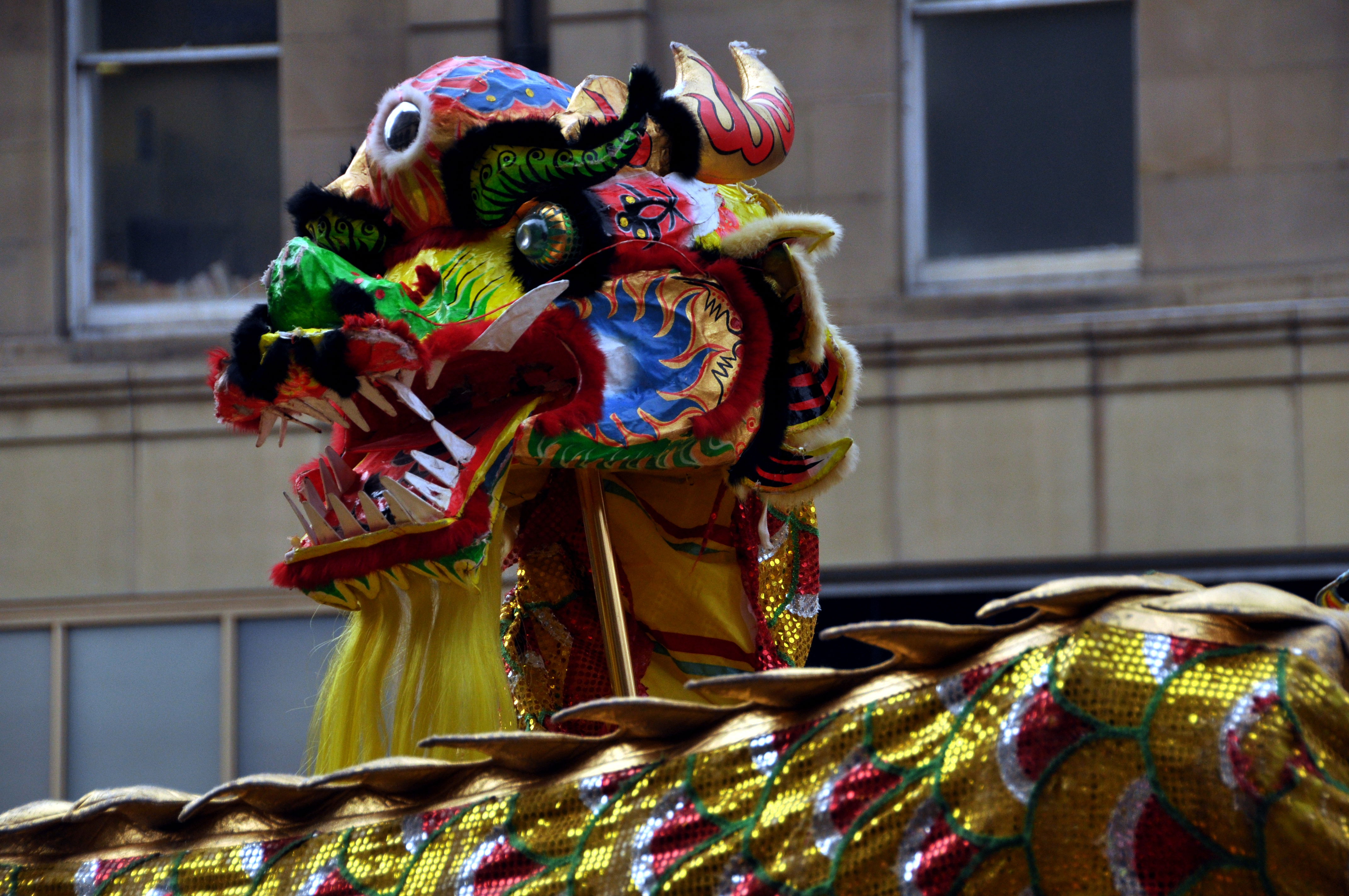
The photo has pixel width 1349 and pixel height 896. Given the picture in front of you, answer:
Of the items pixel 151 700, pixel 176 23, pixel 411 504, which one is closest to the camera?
pixel 411 504

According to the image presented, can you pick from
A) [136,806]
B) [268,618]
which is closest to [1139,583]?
[136,806]

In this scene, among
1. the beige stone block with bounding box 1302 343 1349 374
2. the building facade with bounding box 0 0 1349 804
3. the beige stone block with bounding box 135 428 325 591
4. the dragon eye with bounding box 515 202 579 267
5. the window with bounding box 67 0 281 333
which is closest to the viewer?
the dragon eye with bounding box 515 202 579 267

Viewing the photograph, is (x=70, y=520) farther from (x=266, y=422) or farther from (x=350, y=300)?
(x=350, y=300)

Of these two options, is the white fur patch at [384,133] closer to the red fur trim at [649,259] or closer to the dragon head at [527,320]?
the dragon head at [527,320]

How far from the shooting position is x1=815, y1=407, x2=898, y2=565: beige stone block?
6953 mm

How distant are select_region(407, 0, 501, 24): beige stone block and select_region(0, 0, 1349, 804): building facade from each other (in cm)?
3

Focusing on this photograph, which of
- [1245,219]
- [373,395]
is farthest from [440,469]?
[1245,219]

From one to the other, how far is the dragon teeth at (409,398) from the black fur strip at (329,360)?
0.07 meters

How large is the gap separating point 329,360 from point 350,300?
0.10m

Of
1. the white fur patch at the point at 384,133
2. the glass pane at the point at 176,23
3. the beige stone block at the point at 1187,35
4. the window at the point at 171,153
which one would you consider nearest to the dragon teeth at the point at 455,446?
the white fur patch at the point at 384,133

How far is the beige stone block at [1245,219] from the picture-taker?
6820 millimetres

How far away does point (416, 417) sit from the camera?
215cm

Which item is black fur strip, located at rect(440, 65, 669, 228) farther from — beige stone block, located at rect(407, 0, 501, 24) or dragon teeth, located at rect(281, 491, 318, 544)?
beige stone block, located at rect(407, 0, 501, 24)

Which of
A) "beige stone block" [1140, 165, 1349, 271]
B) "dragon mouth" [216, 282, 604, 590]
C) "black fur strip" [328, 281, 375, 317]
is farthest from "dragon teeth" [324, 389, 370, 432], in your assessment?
"beige stone block" [1140, 165, 1349, 271]
